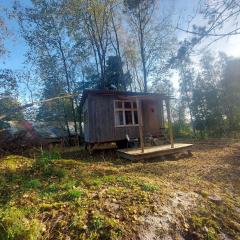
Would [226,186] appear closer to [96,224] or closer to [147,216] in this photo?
[147,216]

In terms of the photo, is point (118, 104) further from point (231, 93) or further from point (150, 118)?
point (231, 93)

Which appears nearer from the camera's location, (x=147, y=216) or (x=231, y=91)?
(x=147, y=216)

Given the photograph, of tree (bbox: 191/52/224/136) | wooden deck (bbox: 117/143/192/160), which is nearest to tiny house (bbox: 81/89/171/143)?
wooden deck (bbox: 117/143/192/160)

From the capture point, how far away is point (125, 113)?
13812 millimetres

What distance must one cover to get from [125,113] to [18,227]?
414 inches

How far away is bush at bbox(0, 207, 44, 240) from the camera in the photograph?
11.9ft

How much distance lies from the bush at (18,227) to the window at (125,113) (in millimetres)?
9555

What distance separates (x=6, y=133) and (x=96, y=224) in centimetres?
787

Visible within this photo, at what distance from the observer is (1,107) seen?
33.2 m

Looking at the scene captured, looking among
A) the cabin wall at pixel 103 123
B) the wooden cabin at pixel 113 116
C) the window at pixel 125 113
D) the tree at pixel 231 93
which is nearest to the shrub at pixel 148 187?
the wooden cabin at pixel 113 116

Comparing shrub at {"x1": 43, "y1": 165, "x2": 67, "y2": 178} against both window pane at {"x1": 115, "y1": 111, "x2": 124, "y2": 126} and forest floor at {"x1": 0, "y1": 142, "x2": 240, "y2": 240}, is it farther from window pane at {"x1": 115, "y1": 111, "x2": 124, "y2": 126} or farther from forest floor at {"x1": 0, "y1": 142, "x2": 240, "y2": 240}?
window pane at {"x1": 115, "y1": 111, "x2": 124, "y2": 126}

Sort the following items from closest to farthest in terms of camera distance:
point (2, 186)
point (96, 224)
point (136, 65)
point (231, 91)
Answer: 1. point (96, 224)
2. point (2, 186)
3. point (231, 91)
4. point (136, 65)

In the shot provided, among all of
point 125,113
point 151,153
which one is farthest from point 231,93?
point 151,153

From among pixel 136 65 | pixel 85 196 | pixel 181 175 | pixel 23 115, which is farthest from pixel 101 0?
pixel 23 115
